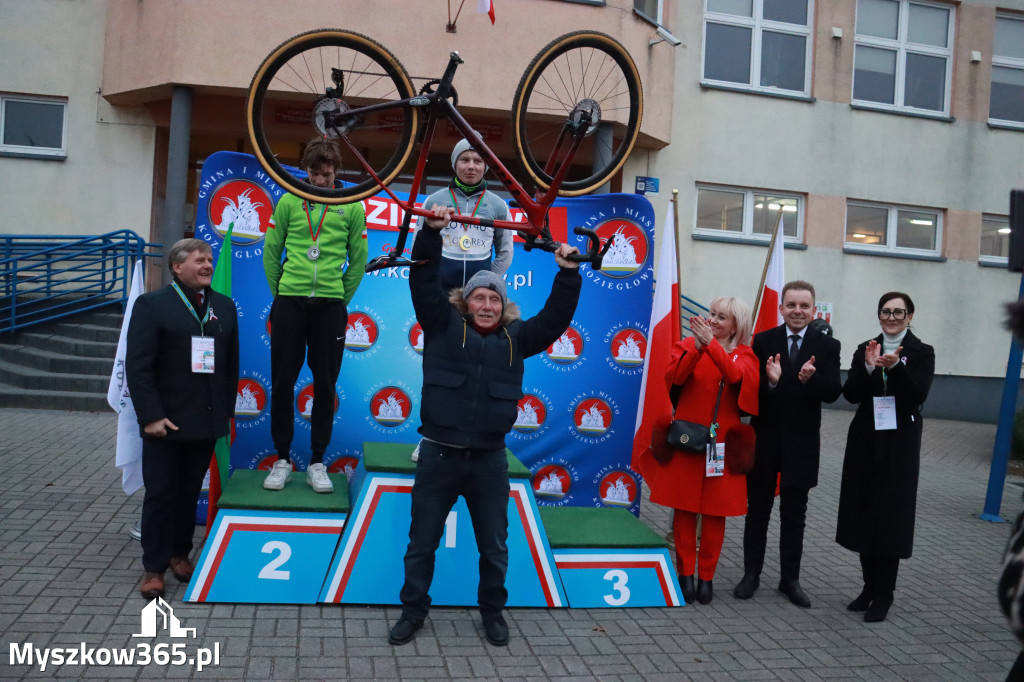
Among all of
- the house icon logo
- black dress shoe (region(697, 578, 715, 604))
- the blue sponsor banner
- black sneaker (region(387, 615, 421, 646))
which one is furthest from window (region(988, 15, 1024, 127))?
the house icon logo

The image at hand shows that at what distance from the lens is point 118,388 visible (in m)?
5.14

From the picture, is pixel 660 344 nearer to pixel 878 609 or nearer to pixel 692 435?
pixel 692 435

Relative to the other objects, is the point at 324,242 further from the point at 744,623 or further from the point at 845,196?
the point at 845,196

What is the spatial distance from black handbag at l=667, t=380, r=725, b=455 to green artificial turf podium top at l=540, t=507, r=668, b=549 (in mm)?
581

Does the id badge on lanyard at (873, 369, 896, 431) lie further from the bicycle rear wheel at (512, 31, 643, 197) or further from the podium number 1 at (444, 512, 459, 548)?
the podium number 1 at (444, 512, 459, 548)

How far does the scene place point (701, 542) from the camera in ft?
16.5

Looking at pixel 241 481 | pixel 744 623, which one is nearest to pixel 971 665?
pixel 744 623

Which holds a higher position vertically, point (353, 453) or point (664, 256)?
point (664, 256)

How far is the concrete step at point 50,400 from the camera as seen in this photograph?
9898mm

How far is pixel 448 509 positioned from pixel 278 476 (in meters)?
1.31

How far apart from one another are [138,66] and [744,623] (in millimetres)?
10981

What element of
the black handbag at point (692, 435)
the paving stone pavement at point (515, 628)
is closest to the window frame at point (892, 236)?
the paving stone pavement at point (515, 628)

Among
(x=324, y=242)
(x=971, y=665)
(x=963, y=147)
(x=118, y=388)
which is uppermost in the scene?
(x=963, y=147)

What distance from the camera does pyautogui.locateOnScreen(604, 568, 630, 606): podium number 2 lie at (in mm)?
4848
